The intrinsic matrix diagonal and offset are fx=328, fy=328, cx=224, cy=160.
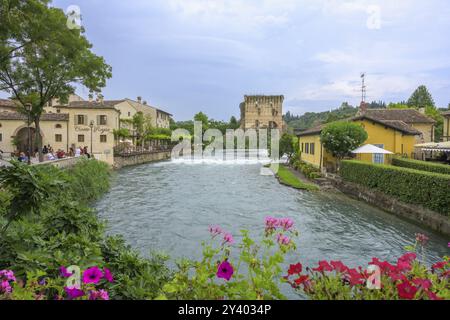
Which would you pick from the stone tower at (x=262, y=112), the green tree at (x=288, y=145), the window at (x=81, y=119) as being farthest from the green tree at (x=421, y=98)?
the window at (x=81, y=119)

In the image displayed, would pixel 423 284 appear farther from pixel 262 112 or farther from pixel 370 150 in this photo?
pixel 262 112

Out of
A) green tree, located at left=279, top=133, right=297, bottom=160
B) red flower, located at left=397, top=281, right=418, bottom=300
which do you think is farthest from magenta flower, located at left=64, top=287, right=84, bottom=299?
green tree, located at left=279, top=133, right=297, bottom=160

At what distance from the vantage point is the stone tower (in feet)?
286

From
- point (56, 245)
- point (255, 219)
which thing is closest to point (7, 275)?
point (56, 245)

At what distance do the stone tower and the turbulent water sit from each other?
219 feet

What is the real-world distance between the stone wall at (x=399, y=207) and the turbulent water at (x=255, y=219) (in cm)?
37

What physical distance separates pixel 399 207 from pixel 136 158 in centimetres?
3329

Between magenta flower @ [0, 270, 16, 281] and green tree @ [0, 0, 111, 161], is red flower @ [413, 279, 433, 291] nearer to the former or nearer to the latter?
magenta flower @ [0, 270, 16, 281]

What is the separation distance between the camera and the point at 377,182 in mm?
16516

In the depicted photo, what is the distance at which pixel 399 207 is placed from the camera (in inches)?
555

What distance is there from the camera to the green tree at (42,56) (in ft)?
44.4
